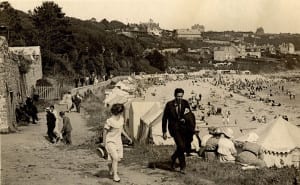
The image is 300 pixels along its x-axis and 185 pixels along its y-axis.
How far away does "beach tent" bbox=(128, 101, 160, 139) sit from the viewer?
11.9m

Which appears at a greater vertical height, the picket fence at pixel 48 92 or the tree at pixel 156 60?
the tree at pixel 156 60

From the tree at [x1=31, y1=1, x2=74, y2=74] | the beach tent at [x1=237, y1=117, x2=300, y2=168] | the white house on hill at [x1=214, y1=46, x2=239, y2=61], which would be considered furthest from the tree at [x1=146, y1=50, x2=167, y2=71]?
the beach tent at [x1=237, y1=117, x2=300, y2=168]

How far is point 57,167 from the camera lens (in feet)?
28.2

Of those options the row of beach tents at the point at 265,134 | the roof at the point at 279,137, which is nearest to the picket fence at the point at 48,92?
the row of beach tents at the point at 265,134

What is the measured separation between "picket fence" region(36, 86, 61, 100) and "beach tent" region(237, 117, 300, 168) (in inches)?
652

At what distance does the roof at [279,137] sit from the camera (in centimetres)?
1048

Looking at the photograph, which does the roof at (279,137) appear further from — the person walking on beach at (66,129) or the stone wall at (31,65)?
the stone wall at (31,65)

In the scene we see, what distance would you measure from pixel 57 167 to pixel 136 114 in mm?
3619

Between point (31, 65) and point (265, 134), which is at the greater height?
point (31, 65)

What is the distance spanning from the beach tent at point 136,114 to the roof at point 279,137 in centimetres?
267

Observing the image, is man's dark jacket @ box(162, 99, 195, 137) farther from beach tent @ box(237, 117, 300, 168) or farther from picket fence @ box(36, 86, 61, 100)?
picket fence @ box(36, 86, 61, 100)

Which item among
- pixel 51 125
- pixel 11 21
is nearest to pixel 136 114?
pixel 51 125

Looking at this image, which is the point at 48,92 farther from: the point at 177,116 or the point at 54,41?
the point at 177,116

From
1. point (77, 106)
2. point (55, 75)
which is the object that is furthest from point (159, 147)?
point (55, 75)
